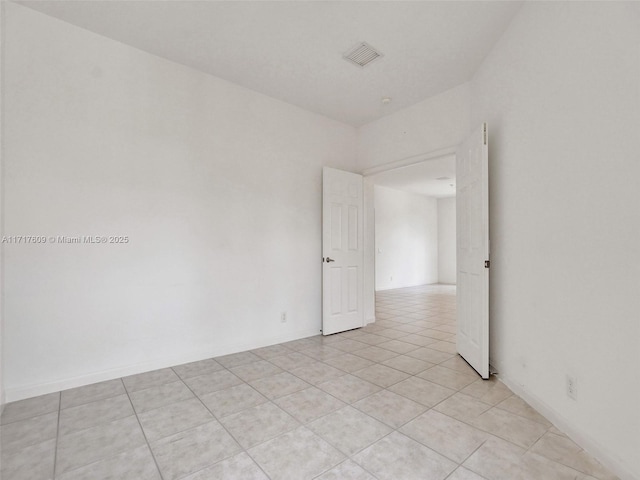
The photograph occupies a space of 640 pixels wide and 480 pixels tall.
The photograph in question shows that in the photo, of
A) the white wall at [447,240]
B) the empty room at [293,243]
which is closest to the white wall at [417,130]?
the empty room at [293,243]

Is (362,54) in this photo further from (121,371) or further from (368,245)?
(121,371)


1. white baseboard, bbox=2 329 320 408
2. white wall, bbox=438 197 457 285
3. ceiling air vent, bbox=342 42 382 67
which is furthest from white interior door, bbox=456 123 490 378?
white wall, bbox=438 197 457 285

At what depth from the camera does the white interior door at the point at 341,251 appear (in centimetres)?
414

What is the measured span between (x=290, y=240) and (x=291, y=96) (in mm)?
1720

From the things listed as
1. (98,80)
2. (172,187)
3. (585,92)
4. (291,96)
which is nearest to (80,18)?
(98,80)

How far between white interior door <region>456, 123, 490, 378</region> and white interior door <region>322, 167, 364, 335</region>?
142 centimetres

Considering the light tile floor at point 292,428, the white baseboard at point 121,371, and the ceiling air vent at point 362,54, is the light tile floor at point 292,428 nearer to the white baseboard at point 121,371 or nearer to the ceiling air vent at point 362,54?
the white baseboard at point 121,371

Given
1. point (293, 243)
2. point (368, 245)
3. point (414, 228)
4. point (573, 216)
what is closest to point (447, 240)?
point (414, 228)

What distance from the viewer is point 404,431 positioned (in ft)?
6.43

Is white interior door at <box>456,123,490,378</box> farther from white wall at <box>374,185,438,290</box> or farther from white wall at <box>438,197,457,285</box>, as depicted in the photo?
white wall at <box>438,197,457,285</box>

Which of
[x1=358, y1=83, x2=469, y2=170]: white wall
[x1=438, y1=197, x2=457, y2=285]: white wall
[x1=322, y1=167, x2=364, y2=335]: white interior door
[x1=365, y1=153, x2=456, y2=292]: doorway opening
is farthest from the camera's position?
[x1=438, y1=197, x2=457, y2=285]: white wall

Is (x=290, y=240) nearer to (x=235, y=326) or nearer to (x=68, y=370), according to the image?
(x=235, y=326)

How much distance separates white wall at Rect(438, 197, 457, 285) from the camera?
33.7ft

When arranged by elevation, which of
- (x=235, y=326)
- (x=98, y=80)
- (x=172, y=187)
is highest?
(x=98, y=80)
